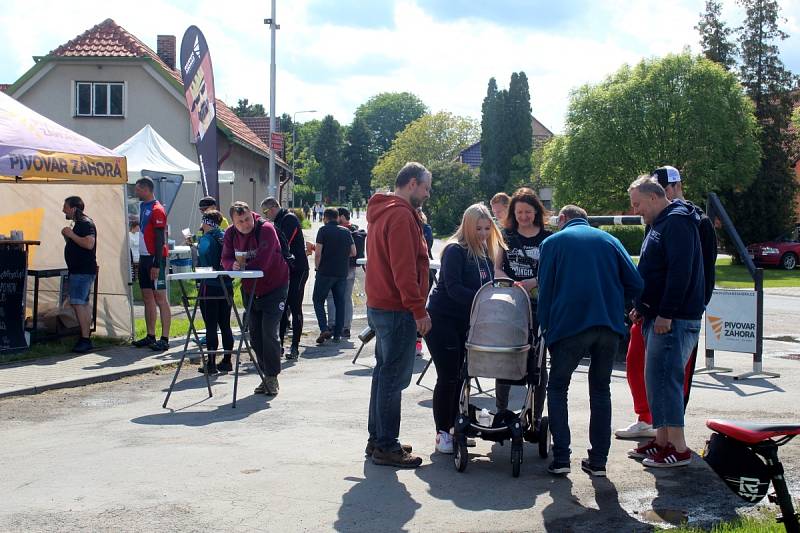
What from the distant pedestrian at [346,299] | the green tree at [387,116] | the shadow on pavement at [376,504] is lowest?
the shadow on pavement at [376,504]

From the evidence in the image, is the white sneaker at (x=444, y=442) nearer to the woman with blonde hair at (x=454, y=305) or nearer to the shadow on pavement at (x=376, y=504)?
the woman with blonde hair at (x=454, y=305)

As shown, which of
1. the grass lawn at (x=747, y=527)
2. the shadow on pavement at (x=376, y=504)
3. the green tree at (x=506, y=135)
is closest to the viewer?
the grass lawn at (x=747, y=527)

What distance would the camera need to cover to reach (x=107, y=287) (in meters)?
12.8

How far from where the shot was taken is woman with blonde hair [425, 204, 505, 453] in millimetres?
6535

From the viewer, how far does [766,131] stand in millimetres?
47125

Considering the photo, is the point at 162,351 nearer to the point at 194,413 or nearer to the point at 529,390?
the point at 194,413

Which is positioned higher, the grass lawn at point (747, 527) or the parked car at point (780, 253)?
the parked car at point (780, 253)

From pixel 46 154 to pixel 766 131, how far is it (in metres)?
43.3

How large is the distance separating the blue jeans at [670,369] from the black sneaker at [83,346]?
781 centimetres

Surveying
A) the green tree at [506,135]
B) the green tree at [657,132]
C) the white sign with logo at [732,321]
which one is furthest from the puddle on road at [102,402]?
the green tree at [506,135]

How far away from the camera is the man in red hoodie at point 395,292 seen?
610 centimetres

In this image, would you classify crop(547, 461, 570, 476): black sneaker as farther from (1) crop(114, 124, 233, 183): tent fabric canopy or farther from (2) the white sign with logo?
(1) crop(114, 124, 233, 183): tent fabric canopy

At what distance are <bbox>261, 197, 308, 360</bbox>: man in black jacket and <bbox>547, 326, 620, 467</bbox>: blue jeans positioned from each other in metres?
6.10

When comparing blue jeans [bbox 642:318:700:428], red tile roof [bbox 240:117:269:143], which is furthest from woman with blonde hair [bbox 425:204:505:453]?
red tile roof [bbox 240:117:269:143]
